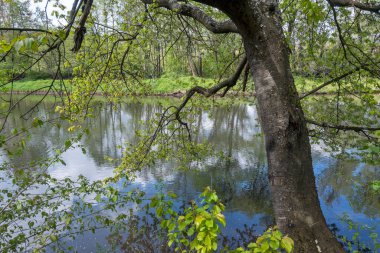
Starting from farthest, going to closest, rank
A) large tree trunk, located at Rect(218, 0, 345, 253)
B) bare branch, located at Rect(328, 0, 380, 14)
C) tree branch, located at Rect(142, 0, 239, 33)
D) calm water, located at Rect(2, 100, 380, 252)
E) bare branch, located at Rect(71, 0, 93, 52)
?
calm water, located at Rect(2, 100, 380, 252) → tree branch, located at Rect(142, 0, 239, 33) → bare branch, located at Rect(328, 0, 380, 14) → bare branch, located at Rect(71, 0, 93, 52) → large tree trunk, located at Rect(218, 0, 345, 253)

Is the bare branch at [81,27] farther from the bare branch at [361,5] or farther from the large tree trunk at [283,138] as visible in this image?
the bare branch at [361,5]

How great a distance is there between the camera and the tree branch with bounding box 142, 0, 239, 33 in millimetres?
3447

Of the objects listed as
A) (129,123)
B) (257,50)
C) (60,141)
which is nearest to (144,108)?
(129,123)

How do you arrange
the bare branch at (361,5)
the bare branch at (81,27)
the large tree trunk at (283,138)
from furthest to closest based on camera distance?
the bare branch at (361,5) < the bare branch at (81,27) < the large tree trunk at (283,138)

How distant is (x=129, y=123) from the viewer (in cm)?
1747

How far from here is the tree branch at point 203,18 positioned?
3.45m

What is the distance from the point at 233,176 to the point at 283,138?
24.0ft

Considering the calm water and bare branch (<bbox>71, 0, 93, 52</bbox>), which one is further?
the calm water

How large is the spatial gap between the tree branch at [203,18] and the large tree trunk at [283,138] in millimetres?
924

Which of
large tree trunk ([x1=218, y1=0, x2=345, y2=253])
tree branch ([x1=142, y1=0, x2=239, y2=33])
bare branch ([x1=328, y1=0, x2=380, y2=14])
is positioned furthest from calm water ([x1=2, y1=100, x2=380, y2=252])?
bare branch ([x1=328, y1=0, x2=380, y2=14])

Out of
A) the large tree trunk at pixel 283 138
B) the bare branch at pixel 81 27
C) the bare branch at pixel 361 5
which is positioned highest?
the bare branch at pixel 361 5

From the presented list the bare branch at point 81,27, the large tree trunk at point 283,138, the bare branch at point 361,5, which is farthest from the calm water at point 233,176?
the bare branch at point 361,5

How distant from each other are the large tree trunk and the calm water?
2.71 meters

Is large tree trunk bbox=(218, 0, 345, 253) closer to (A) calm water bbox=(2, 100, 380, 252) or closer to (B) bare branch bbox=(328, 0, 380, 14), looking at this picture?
(B) bare branch bbox=(328, 0, 380, 14)
